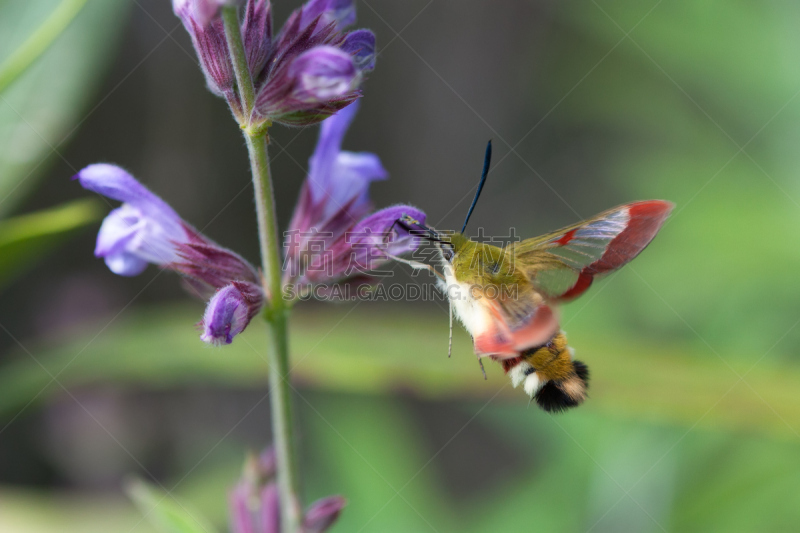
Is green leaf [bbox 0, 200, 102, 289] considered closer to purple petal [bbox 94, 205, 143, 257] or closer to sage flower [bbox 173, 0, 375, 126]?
purple petal [bbox 94, 205, 143, 257]

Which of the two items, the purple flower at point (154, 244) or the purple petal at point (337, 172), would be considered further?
the purple petal at point (337, 172)

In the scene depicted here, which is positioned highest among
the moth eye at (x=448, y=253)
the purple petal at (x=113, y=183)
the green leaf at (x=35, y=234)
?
the moth eye at (x=448, y=253)

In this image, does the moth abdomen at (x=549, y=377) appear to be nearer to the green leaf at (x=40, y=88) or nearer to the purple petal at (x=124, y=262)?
the purple petal at (x=124, y=262)

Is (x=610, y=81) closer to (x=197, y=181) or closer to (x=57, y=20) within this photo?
(x=197, y=181)

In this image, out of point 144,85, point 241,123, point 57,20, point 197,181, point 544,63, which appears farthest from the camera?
point 544,63

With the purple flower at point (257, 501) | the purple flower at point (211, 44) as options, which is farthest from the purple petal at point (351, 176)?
the purple flower at point (257, 501)

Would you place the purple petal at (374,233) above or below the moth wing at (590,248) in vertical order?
below

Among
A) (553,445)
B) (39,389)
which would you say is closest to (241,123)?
(39,389)
